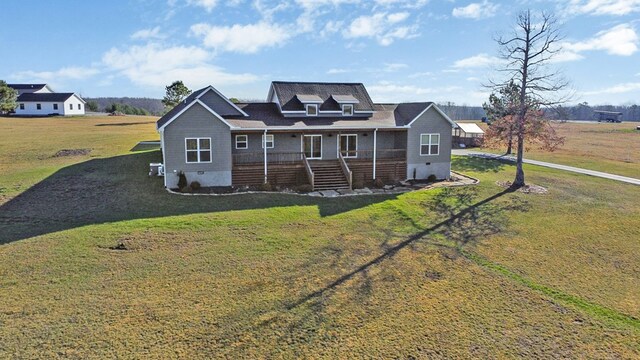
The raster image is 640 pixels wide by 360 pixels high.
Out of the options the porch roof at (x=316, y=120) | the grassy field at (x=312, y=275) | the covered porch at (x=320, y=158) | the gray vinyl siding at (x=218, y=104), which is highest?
the gray vinyl siding at (x=218, y=104)

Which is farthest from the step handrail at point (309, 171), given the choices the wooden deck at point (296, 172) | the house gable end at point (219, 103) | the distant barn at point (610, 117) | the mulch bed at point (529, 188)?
the distant barn at point (610, 117)

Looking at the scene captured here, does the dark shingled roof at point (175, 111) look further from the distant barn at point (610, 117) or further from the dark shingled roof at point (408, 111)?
the distant barn at point (610, 117)

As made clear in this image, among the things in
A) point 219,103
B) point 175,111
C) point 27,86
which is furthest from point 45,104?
point 219,103

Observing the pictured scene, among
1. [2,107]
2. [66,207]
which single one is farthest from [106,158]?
[2,107]

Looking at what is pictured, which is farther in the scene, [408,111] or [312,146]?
[408,111]

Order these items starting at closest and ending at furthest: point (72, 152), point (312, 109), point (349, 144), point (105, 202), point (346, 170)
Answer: point (105, 202)
point (346, 170)
point (312, 109)
point (349, 144)
point (72, 152)

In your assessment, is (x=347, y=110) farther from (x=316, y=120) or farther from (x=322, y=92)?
(x=316, y=120)

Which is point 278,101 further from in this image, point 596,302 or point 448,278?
point 596,302
